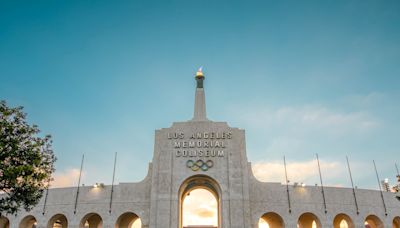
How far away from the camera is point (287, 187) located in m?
35.4

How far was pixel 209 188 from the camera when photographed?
37250 millimetres

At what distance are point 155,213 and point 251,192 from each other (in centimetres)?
1168

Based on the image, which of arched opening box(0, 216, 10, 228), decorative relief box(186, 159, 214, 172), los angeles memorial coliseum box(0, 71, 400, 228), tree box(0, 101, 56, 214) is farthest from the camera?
arched opening box(0, 216, 10, 228)

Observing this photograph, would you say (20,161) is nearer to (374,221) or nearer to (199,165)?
(199,165)

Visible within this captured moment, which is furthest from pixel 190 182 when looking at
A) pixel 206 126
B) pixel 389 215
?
pixel 389 215

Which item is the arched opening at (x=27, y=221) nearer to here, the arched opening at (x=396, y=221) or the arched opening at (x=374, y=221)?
the arched opening at (x=374, y=221)

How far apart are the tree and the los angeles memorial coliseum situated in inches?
554

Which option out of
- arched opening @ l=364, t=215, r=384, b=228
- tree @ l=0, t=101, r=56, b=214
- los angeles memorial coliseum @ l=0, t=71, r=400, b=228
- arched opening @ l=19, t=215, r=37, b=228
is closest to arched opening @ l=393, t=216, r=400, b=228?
los angeles memorial coliseum @ l=0, t=71, r=400, b=228

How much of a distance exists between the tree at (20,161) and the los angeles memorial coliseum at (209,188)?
46.2 feet

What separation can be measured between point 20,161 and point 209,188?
23237mm

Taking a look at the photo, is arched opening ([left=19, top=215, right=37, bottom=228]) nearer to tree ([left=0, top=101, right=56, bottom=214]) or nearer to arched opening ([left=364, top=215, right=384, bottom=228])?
tree ([left=0, top=101, right=56, bottom=214])

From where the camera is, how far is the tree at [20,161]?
61.5 ft

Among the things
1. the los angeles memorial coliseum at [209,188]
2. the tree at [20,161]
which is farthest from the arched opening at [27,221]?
A: the tree at [20,161]

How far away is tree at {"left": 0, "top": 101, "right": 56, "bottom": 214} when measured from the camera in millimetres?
18750
